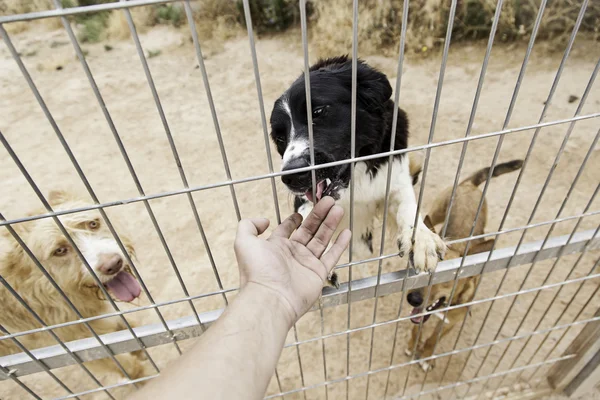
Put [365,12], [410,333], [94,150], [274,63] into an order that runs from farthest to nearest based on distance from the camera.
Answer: [274,63] < [365,12] < [94,150] < [410,333]

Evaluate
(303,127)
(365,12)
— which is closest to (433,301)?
(303,127)

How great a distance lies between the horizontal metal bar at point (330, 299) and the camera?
1.19m

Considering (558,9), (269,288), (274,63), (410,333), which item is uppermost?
(269,288)

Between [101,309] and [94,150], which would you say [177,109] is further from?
[101,309]

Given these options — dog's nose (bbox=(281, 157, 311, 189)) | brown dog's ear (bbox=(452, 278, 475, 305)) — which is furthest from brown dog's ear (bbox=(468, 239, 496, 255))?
dog's nose (bbox=(281, 157, 311, 189))

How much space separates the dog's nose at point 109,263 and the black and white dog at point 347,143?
33.7 inches

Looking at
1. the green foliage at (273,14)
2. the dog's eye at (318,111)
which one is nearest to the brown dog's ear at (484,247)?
the dog's eye at (318,111)

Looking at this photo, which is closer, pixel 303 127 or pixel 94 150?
pixel 303 127

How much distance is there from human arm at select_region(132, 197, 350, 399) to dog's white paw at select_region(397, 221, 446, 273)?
0.30 meters

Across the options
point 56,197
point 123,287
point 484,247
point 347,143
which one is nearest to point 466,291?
point 484,247

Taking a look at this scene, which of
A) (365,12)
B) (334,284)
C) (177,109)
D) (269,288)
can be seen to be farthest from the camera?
(365,12)

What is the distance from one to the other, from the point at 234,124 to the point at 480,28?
344 cm

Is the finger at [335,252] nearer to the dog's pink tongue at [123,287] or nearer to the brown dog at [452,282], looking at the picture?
the brown dog at [452,282]

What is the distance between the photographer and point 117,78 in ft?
18.6
